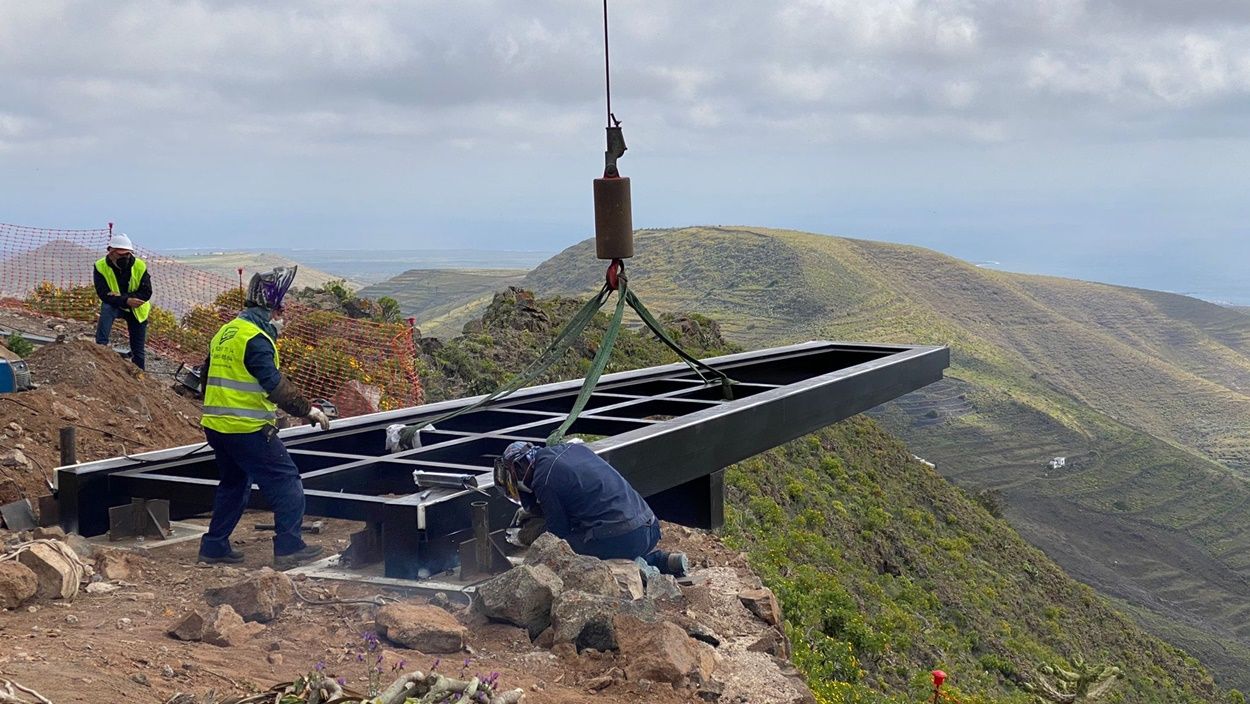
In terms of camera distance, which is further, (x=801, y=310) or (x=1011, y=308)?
(x=1011, y=308)

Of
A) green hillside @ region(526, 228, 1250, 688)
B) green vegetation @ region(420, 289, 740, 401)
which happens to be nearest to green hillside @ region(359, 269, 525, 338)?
green hillside @ region(526, 228, 1250, 688)

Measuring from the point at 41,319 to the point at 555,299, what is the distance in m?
11.2

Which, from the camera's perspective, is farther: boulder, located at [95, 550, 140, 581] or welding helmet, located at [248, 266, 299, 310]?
welding helmet, located at [248, 266, 299, 310]

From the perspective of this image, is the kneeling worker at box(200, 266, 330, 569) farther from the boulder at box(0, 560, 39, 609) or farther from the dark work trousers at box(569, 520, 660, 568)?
the dark work trousers at box(569, 520, 660, 568)

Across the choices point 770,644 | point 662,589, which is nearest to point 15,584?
point 662,589

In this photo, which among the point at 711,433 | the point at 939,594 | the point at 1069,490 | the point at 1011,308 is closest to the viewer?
the point at 711,433

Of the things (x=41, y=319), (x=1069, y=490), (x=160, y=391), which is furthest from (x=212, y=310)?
(x=1069, y=490)

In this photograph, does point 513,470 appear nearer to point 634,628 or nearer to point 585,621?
point 585,621

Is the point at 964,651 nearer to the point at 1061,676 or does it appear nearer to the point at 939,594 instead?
the point at 939,594

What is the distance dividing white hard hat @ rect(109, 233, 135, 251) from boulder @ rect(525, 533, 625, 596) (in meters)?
7.20

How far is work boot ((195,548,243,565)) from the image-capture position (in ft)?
23.0

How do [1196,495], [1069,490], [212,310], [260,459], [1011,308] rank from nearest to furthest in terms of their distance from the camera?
1. [260,459]
2. [212,310]
3. [1069,490]
4. [1196,495]
5. [1011,308]

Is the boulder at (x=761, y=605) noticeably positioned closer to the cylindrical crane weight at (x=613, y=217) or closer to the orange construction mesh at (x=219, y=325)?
the cylindrical crane weight at (x=613, y=217)

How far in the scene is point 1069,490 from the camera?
2613 inches
